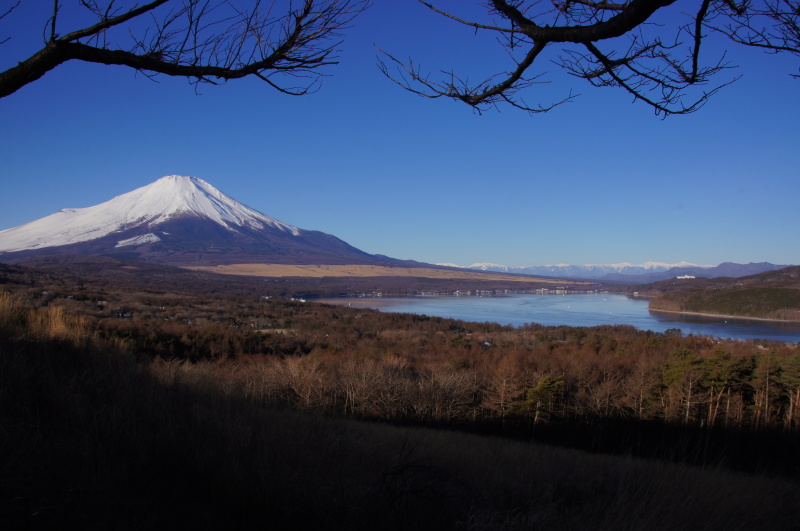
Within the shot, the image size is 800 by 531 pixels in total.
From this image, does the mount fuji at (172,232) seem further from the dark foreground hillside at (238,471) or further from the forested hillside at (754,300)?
the dark foreground hillside at (238,471)

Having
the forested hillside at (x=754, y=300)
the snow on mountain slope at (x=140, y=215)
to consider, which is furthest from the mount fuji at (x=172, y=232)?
the forested hillside at (x=754, y=300)

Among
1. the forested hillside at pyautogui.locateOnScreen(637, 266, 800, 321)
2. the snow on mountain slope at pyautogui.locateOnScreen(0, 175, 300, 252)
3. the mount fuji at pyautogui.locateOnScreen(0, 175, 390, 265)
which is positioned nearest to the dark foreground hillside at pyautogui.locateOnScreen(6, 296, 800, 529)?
the forested hillside at pyautogui.locateOnScreen(637, 266, 800, 321)

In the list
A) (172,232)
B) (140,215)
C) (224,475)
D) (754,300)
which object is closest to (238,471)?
(224,475)

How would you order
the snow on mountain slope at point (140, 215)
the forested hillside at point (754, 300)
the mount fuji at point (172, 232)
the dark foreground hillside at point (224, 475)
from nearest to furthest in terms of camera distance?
the dark foreground hillside at point (224, 475) → the forested hillside at point (754, 300) → the mount fuji at point (172, 232) → the snow on mountain slope at point (140, 215)

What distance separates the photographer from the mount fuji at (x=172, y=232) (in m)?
124

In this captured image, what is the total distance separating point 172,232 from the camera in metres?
145

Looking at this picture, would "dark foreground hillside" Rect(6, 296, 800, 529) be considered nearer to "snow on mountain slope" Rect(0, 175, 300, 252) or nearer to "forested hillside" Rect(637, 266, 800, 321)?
"forested hillside" Rect(637, 266, 800, 321)

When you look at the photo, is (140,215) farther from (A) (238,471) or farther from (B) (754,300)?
(A) (238,471)

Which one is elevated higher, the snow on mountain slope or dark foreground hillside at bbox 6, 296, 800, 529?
the snow on mountain slope

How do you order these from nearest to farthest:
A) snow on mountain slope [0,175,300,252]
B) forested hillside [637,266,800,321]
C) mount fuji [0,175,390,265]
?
forested hillside [637,266,800,321]
mount fuji [0,175,390,265]
snow on mountain slope [0,175,300,252]

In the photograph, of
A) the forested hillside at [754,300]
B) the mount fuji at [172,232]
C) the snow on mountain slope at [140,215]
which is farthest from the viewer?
the snow on mountain slope at [140,215]

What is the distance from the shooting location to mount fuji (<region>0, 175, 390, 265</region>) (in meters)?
124

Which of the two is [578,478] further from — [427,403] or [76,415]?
[427,403]

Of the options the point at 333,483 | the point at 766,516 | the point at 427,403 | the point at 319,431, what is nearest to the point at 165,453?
the point at 333,483
